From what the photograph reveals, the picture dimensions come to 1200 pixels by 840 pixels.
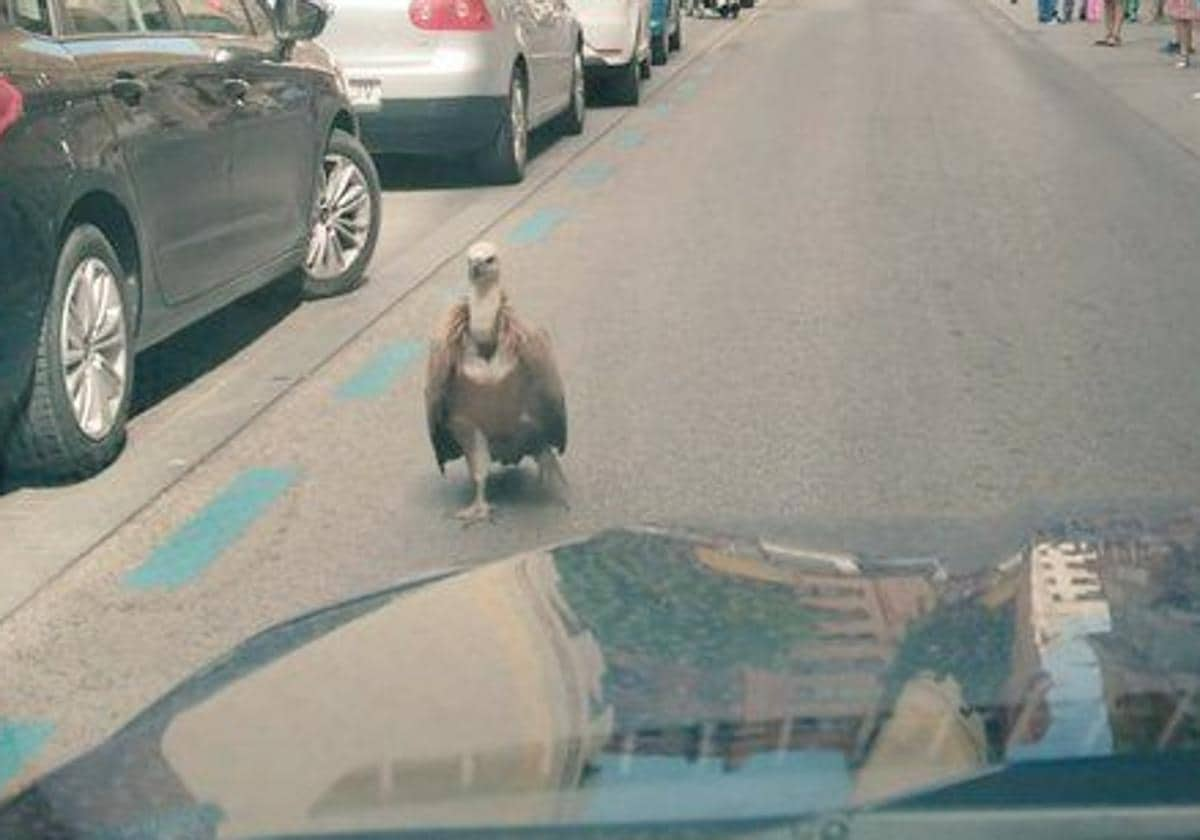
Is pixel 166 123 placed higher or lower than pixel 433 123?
higher

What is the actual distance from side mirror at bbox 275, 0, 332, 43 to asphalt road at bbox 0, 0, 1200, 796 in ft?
3.99

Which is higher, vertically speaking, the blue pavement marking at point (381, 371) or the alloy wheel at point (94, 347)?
the alloy wheel at point (94, 347)

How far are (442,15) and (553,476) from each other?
7.18 m

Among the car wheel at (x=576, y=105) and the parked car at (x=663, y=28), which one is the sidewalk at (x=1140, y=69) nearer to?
the car wheel at (x=576, y=105)

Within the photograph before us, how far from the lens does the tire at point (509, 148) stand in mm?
13133

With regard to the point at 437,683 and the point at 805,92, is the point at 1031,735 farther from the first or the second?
the point at 805,92

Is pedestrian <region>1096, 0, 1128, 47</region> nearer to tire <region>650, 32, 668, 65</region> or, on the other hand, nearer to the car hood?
tire <region>650, 32, 668, 65</region>

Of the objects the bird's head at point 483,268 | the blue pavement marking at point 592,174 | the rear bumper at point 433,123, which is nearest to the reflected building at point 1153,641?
the bird's head at point 483,268

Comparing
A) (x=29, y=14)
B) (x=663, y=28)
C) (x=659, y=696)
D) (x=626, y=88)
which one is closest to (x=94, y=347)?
(x=29, y=14)

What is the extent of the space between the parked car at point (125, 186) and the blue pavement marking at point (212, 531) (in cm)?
49

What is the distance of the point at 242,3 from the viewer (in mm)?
8562

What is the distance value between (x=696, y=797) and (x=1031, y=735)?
0.33 m

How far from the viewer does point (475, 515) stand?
5.81 meters

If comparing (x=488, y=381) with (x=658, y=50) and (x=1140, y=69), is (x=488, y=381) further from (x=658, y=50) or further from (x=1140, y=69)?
(x=1140, y=69)
